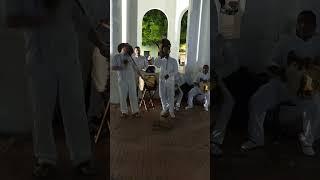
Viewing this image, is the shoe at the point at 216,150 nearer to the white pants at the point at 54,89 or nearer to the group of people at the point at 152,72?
the group of people at the point at 152,72

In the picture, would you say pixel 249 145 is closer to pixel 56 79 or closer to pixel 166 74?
pixel 166 74

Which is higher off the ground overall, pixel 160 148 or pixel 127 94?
pixel 127 94

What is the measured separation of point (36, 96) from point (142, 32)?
28cm

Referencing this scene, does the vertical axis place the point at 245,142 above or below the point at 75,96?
below

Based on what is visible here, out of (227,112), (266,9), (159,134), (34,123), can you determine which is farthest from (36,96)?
Result: (266,9)

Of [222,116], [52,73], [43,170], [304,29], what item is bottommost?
[43,170]

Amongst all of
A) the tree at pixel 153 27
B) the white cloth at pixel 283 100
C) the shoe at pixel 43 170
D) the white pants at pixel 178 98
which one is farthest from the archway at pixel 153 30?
the shoe at pixel 43 170

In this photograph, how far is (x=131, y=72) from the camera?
35.0 inches

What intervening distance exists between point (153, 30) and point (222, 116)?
0.26m

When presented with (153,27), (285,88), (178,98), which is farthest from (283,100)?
(153,27)

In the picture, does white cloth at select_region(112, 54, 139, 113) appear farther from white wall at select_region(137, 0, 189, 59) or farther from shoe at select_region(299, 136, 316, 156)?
shoe at select_region(299, 136, 316, 156)

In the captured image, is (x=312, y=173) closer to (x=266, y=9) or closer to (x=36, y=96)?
(x=266, y=9)

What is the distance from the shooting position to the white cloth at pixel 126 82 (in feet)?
2.90

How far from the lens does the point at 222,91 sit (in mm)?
888
